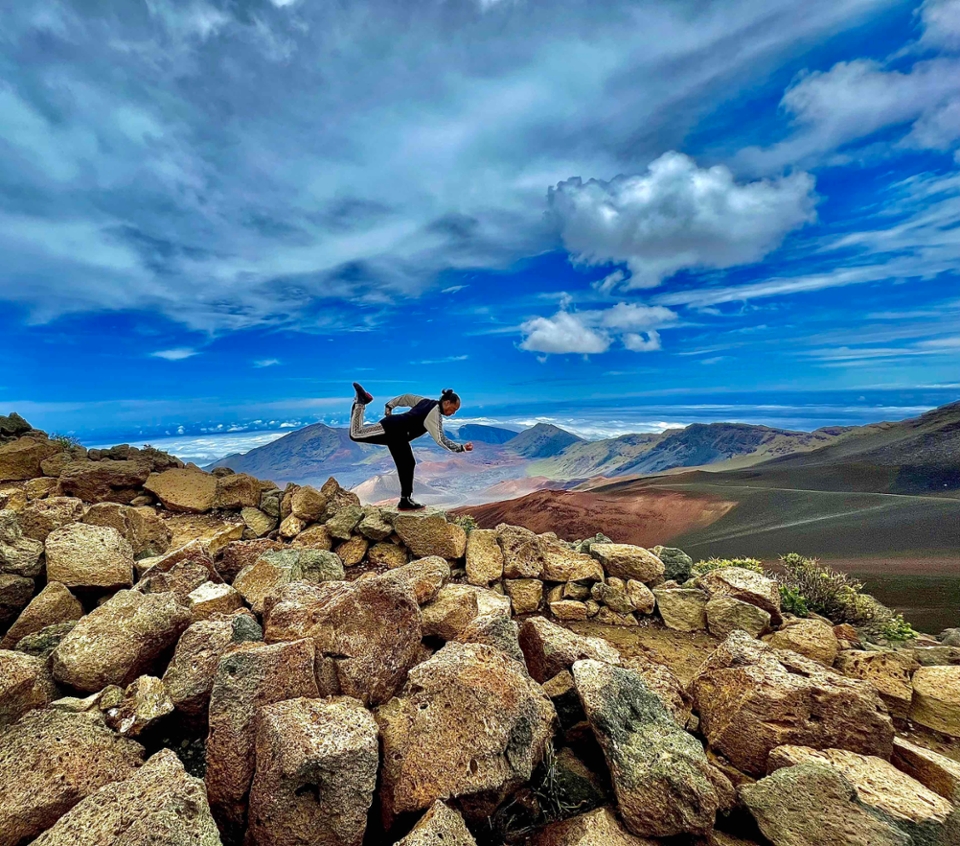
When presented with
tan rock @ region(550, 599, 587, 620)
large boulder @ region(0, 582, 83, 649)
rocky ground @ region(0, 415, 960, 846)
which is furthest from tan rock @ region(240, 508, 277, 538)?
tan rock @ region(550, 599, 587, 620)

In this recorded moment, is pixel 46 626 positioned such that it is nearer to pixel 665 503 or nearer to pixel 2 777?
pixel 2 777

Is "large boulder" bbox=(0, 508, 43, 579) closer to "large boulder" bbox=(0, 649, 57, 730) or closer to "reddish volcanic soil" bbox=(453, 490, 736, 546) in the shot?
"large boulder" bbox=(0, 649, 57, 730)

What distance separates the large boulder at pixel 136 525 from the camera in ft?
27.3

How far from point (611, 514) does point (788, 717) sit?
32101 millimetres

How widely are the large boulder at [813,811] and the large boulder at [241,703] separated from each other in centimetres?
380

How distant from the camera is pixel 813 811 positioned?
3512 millimetres

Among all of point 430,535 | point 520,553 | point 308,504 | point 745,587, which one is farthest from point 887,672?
point 308,504

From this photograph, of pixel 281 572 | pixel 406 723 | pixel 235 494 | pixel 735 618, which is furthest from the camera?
pixel 235 494

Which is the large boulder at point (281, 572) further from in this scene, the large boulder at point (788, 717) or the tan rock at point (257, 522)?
the large boulder at point (788, 717)

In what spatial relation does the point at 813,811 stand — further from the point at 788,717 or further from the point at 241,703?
the point at 241,703

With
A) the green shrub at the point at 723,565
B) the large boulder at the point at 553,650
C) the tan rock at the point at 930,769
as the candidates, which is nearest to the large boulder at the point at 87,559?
the large boulder at the point at 553,650

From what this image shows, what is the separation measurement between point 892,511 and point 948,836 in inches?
1372

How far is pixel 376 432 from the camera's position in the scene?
30.8ft

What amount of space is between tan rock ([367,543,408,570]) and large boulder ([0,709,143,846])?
17.4ft
